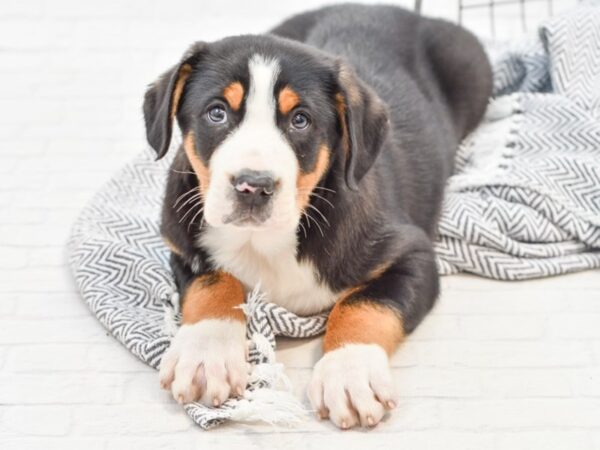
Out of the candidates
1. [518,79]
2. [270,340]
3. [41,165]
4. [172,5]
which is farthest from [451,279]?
[172,5]

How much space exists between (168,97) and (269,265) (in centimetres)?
63

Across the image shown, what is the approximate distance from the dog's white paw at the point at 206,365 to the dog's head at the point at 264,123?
Answer: 0.35 m

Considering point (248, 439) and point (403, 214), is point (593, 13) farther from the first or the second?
point (248, 439)

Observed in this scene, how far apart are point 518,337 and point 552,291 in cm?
34

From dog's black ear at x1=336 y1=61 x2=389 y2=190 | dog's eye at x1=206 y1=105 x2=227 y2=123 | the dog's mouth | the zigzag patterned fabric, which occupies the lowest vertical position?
the zigzag patterned fabric

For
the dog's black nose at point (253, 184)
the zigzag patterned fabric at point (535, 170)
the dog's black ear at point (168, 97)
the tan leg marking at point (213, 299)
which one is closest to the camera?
the dog's black nose at point (253, 184)

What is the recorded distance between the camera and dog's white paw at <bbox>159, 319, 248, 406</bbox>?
10.5 feet

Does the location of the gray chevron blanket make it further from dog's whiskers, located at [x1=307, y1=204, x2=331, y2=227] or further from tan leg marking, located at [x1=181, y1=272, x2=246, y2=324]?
dog's whiskers, located at [x1=307, y1=204, x2=331, y2=227]

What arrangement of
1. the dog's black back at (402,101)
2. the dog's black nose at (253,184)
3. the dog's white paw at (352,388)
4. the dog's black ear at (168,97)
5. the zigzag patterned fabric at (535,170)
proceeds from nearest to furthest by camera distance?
the dog's black nose at (253,184) → the dog's white paw at (352,388) → the dog's black ear at (168,97) → the dog's black back at (402,101) → the zigzag patterned fabric at (535,170)

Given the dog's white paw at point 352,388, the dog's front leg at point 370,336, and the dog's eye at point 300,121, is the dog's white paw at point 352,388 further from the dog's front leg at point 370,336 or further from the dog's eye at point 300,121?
the dog's eye at point 300,121

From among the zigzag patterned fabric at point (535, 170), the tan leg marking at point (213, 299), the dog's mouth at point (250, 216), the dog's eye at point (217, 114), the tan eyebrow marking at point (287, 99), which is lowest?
the zigzag patterned fabric at point (535, 170)

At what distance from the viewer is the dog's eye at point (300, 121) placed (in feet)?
10.5

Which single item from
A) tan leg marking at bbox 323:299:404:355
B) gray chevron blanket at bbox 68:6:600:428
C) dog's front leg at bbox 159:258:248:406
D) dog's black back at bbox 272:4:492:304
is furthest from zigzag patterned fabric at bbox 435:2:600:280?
dog's front leg at bbox 159:258:248:406

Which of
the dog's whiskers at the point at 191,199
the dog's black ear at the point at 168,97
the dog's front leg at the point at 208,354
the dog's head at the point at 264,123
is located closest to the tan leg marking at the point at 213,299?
the dog's front leg at the point at 208,354
